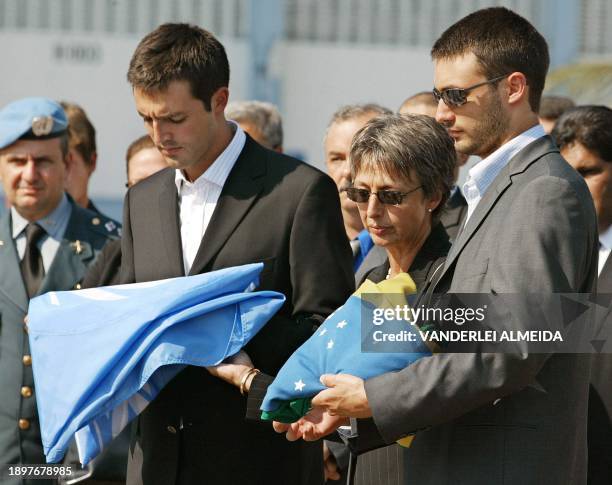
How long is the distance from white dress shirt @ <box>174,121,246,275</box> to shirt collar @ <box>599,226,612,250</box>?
4.77 ft

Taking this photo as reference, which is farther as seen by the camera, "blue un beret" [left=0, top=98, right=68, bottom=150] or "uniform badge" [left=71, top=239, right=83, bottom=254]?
"blue un beret" [left=0, top=98, right=68, bottom=150]

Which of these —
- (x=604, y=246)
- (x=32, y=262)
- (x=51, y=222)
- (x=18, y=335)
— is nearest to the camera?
(x=604, y=246)

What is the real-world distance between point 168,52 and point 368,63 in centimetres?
794

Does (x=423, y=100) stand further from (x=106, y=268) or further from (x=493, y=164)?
(x=493, y=164)

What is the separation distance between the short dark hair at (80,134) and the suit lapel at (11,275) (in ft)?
3.81

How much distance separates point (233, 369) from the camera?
10.8 feet

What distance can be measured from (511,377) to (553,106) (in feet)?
10.3

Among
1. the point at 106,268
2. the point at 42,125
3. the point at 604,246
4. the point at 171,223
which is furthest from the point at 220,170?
the point at 604,246

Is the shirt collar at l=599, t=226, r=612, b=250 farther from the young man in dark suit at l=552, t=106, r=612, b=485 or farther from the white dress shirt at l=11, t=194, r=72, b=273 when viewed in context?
the white dress shirt at l=11, t=194, r=72, b=273

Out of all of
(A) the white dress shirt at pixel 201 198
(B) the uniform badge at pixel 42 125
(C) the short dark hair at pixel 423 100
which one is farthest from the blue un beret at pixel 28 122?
(C) the short dark hair at pixel 423 100

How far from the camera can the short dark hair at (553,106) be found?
18.2ft

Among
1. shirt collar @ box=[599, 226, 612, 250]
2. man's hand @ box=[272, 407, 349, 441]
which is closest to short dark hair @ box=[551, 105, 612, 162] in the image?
shirt collar @ box=[599, 226, 612, 250]

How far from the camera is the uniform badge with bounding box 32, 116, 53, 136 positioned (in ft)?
15.4

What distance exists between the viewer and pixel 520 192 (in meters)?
2.83
